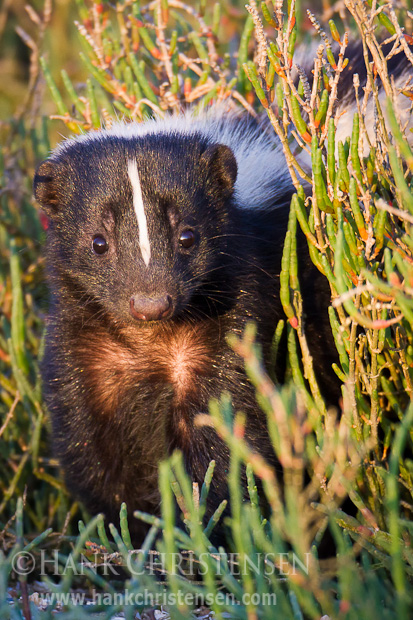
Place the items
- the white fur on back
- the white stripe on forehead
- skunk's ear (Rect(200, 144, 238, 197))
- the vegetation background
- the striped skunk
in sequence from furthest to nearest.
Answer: the white fur on back
skunk's ear (Rect(200, 144, 238, 197))
the striped skunk
the white stripe on forehead
the vegetation background

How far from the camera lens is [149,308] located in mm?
2812

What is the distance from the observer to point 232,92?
4.12m

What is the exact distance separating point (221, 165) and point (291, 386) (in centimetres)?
140

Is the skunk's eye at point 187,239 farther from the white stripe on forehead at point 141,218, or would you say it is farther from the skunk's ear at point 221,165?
the skunk's ear at point 221,165

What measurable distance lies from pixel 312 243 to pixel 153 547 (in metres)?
1.81

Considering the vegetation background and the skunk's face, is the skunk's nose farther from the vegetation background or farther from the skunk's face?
the vegetation background

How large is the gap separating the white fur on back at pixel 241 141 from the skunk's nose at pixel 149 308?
91 cm

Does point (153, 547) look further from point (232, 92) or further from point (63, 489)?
point (232, 92)

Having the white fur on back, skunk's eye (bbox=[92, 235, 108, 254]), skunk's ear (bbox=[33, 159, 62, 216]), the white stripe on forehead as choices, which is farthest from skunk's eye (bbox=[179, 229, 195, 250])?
A: skunk's ear (bbox=[33, 159, 62, 216])

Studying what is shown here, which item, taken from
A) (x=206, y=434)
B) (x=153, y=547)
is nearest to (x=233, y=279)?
(x=206, y=434)

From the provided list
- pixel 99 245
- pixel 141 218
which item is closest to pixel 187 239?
pixel 141 218

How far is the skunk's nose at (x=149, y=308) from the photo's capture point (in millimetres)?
2816

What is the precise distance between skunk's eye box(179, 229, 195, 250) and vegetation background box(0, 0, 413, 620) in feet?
1.32

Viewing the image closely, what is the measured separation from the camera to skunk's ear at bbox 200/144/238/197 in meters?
3.29
